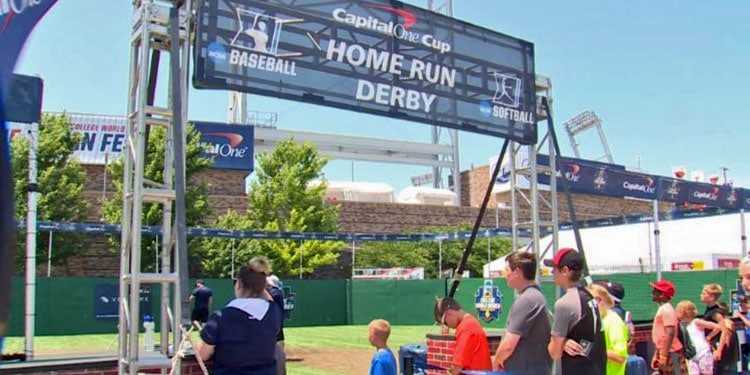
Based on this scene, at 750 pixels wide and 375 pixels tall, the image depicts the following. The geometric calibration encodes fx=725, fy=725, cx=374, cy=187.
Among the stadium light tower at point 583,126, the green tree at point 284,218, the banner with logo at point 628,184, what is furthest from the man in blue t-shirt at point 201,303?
the stadium light tower at point 583,126

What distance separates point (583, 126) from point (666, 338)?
68689mm

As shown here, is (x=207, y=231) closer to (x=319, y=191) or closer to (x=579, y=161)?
(x=319, y=191)

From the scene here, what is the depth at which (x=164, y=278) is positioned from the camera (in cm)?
636

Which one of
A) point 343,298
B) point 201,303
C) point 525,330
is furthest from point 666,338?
point 343,298

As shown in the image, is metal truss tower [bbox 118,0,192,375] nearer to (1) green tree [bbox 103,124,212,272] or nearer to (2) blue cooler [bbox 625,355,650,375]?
(2) blue cooler [bbox 625,355,650,375]

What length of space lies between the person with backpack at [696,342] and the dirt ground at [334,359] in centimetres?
634

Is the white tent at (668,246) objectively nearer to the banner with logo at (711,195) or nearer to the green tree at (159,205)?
the banner with logo at (711,195)

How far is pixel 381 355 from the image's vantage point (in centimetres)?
520

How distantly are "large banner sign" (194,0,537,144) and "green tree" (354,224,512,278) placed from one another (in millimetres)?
28206

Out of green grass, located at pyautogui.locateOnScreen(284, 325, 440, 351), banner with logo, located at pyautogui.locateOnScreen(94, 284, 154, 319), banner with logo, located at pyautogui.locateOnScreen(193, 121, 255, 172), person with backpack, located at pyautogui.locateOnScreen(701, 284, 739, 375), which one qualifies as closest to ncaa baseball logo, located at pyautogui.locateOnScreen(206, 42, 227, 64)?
person with backpack, located at pyautogui.locateOnScreen(701, 284, 739, 375)

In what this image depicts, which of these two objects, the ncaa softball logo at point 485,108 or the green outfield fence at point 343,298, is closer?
the ncaa softball logo at point 485,108

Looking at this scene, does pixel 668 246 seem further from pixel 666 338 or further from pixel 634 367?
pixel 634 367

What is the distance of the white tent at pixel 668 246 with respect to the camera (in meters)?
24.1

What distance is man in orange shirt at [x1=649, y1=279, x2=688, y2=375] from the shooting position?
7.35 metres
